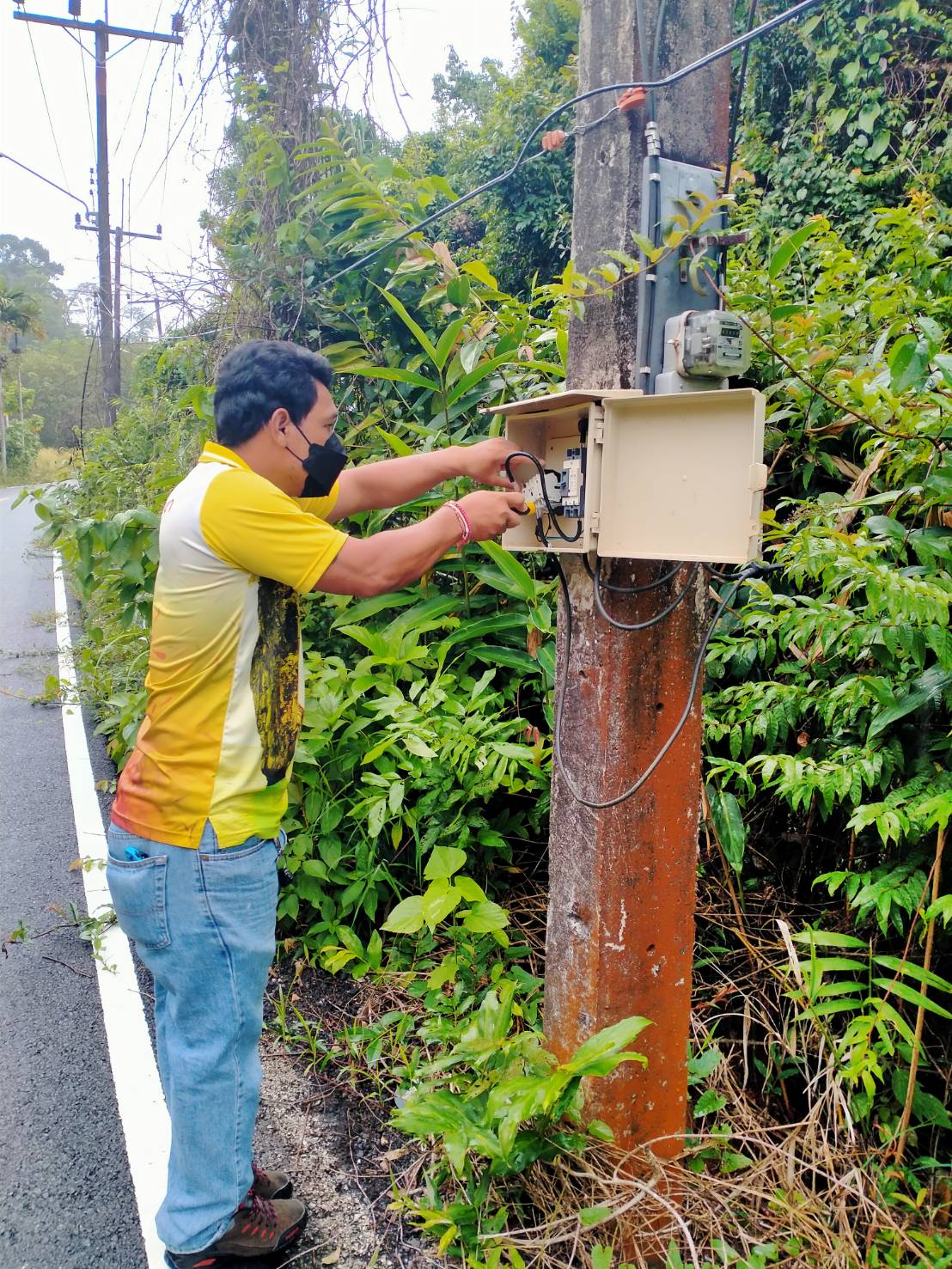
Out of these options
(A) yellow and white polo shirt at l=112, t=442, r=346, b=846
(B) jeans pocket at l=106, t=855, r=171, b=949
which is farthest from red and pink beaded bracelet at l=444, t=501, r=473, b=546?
(B) jeans pocket at l=106, t=855, r=171, b=949

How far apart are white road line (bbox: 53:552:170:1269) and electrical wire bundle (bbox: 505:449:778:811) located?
5.13 feet

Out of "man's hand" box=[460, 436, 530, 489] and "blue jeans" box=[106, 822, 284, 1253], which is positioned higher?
"man's hand" box=[460, 436, 530, 489]

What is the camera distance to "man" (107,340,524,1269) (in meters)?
2.10

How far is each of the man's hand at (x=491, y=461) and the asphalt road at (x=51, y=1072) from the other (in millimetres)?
2108

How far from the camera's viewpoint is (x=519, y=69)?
12086 mm

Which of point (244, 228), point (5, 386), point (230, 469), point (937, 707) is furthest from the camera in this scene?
point (5, 386)

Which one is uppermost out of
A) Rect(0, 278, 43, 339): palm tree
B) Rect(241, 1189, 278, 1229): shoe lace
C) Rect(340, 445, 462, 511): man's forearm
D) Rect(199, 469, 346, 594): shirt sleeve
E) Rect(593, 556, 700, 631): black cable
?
Rect(0, 278, 43, 339): palm tree

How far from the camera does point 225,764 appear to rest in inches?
84.1

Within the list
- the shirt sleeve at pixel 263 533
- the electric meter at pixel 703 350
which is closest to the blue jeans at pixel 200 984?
the shirt sleeve at pixel 263 533

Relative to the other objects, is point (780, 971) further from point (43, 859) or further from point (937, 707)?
point (43, 859)

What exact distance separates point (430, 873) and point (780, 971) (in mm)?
1031

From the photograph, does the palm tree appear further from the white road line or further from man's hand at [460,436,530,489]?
man's hand at [460,436,530,489]

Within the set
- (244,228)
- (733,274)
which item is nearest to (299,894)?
(733,274)

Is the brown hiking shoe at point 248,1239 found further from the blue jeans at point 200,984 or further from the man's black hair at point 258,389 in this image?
the man's black hair at point 258,389
